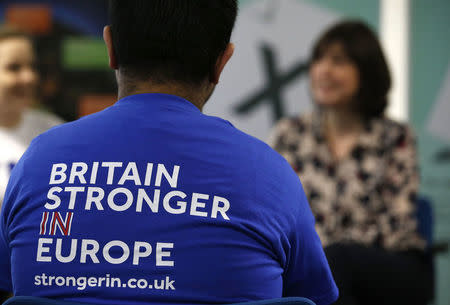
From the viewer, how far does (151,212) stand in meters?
0.82

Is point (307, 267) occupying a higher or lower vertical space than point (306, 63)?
lower

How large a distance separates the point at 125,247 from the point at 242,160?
230 mm

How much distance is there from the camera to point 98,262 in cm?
82

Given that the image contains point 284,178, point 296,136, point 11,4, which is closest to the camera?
point 284,178

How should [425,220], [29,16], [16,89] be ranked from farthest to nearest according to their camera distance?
[29,16]
[16,89]
[425,220]

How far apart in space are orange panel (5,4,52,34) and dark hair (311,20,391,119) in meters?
1.89

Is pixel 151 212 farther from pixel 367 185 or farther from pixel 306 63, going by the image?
pixel 306 63

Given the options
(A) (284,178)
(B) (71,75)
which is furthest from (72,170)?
(B) (71,75)

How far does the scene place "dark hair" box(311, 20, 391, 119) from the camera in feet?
8.36

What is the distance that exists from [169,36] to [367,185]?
1671mm

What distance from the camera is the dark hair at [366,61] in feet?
8.36

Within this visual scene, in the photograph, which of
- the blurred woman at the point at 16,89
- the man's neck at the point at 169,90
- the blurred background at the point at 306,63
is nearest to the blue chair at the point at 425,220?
the blurred background at the point at 306,63

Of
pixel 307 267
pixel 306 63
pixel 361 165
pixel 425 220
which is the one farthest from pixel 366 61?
pixel 307 267

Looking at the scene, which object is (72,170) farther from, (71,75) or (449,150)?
(449,150)
